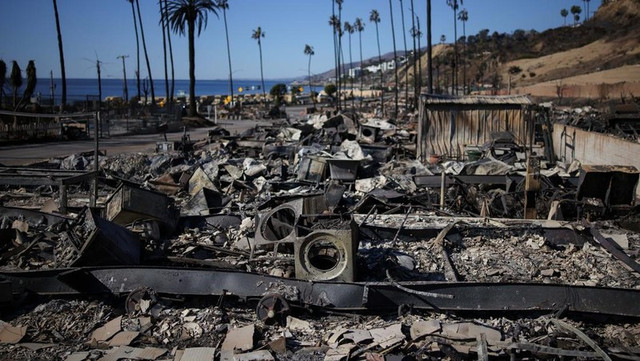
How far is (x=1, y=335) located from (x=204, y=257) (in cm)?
297

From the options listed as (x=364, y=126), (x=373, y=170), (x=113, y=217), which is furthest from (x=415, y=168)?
(x=113, y=217)

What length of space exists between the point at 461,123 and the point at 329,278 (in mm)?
14010

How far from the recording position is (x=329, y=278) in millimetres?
6328

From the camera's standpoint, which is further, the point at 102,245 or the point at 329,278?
the point at 102,245

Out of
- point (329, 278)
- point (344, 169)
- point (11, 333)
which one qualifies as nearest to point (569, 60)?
point (344, 169)

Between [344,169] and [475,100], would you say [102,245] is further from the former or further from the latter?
[475,100]

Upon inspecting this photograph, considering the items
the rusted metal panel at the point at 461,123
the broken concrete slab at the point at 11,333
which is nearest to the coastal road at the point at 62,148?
the rusted metal panel at the point at 461,123

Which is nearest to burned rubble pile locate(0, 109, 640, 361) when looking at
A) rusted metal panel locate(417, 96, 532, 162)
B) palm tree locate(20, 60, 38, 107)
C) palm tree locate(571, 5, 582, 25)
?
rusted metal panel locate(417, 96, 532, 162)

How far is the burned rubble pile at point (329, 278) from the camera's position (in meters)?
5.48

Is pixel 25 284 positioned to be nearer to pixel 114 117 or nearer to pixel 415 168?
pixel 415 168

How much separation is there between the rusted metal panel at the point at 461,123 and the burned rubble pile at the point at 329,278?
7796 mm

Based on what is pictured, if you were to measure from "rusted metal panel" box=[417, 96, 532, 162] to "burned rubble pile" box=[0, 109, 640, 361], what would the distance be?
25.6 feet

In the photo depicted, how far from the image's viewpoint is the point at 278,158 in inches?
697

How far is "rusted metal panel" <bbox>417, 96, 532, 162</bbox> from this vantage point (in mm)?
18953
